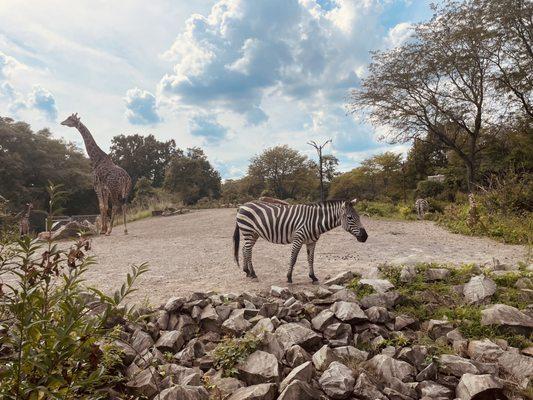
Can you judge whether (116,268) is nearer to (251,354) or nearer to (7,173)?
(251,354)

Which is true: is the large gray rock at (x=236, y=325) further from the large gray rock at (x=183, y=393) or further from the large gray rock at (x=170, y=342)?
the large gray rock at (x=183, y=393)

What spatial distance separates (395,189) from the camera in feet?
110

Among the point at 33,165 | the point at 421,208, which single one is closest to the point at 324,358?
the point at 421,208

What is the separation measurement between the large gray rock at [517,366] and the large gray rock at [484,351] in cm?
5

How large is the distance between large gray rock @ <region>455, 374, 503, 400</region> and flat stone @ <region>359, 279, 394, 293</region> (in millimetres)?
1749

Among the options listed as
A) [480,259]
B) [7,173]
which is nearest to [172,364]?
[480,259]

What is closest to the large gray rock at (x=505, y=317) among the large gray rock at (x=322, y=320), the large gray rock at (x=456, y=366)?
the large gray rock at (x=456, y=366)

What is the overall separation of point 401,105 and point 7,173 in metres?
26.0

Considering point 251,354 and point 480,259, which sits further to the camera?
point 480,259

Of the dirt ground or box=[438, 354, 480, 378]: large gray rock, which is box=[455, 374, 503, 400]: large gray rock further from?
the dirt ground

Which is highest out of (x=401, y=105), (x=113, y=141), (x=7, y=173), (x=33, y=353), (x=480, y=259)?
(x=113, y=141)

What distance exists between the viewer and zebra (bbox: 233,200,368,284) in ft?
19.3

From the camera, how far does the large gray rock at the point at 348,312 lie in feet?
13.2

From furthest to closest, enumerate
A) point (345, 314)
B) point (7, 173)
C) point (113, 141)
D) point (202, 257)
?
point (113, 141) < point (7, 173) < point (202, 257) < point (345, 314)
